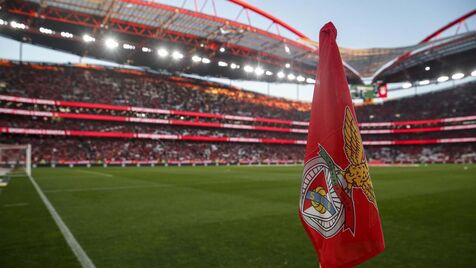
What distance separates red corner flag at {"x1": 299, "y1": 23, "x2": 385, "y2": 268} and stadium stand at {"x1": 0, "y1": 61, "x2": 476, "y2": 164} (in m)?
44.7

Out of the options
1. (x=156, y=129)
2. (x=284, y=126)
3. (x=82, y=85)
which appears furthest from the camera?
(x=284, y=126)

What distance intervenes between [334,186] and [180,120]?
176ft

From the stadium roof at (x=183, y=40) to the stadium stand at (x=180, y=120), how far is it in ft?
15.0

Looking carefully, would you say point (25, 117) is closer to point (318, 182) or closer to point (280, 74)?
point (280, 74)

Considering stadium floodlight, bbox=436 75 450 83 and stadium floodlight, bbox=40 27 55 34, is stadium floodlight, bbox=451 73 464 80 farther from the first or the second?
stadium floodlight, bbox=40 27 55 34

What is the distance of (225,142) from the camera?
194 ft

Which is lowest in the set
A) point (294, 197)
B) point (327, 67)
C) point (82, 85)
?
point (294, 197)

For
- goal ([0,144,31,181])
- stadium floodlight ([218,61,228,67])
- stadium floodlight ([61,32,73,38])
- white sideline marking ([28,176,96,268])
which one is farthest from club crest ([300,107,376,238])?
stadium floodlight ([218,61,228,67])

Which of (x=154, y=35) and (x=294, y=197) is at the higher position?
(x=154, y=35)

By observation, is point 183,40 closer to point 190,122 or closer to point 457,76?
point 190,122

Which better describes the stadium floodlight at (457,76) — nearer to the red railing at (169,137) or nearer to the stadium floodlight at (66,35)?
the red railing at (169,137)

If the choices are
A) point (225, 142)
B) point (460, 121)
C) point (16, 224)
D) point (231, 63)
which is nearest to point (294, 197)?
point (16, 224)

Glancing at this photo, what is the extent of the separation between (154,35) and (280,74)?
24.9 m

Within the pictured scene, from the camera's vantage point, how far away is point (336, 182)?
2.14m
